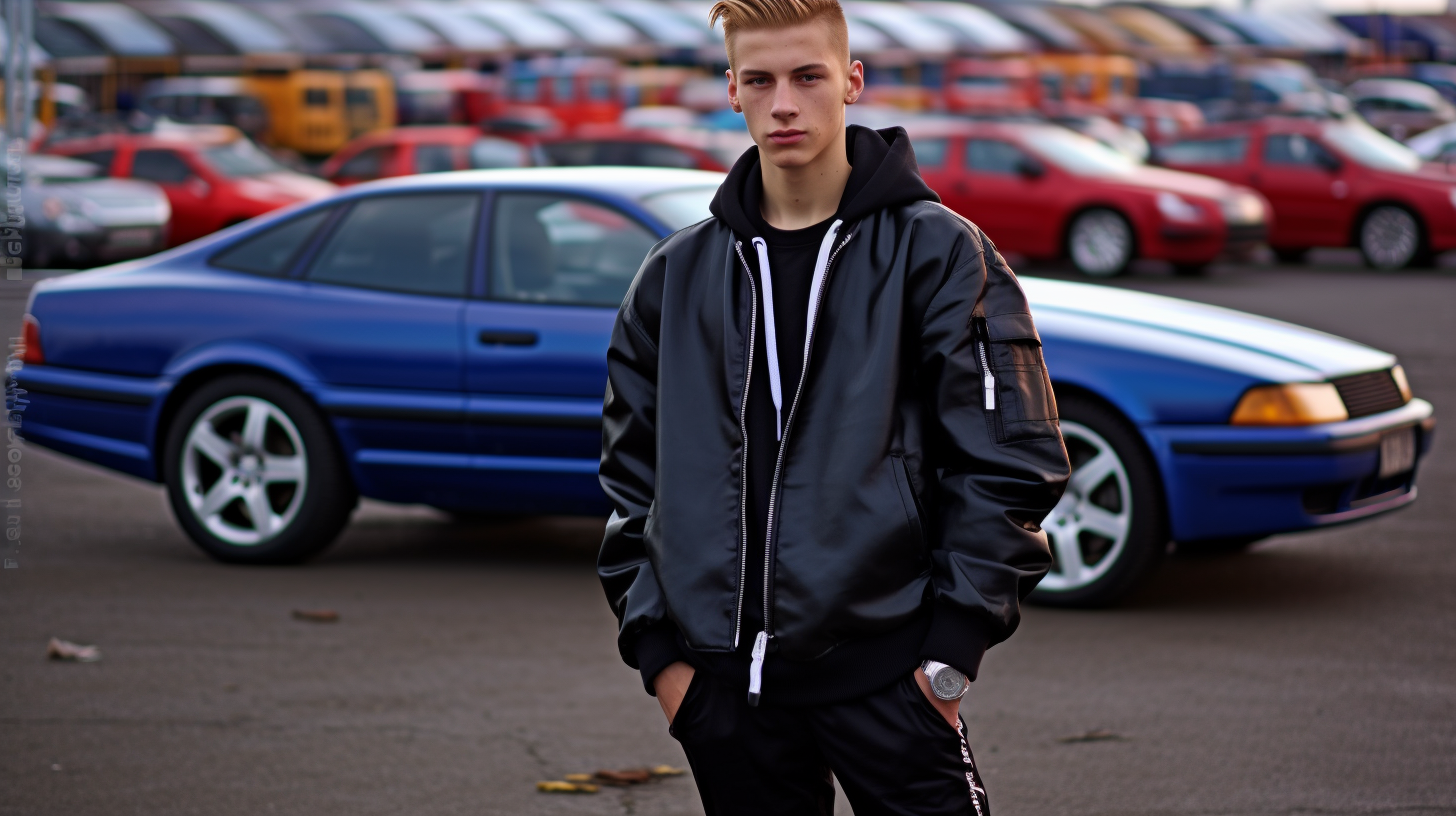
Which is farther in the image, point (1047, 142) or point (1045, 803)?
point (1047, 142)

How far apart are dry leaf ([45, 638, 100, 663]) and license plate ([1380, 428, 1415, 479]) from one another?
401 cm

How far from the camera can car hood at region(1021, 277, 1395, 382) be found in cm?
583

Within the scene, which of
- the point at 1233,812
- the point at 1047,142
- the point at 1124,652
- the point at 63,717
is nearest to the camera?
the point at 1233,812

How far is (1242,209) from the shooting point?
731 inches

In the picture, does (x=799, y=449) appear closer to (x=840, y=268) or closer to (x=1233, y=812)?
(x=840, y=268)

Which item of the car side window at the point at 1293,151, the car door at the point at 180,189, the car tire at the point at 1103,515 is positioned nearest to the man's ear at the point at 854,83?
the car tire at the point at 1103,515

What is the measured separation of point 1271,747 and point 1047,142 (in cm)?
1507

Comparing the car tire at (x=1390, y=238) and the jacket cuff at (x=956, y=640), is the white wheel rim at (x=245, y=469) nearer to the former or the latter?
the jacket cuff at (x=956, y=640)

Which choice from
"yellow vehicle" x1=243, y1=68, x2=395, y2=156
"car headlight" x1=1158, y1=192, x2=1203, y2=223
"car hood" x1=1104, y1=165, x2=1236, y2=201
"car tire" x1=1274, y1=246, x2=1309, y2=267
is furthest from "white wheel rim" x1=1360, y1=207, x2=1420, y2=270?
"yellow vehicle" x1=243, y1=68, x2=395, y2=156

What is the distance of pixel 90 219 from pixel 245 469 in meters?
12.9

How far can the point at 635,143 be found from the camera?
21.2m

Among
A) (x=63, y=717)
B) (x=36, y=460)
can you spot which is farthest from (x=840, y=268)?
(x=36, y=460)

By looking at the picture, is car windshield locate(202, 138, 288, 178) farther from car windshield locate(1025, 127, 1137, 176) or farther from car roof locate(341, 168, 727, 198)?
car roof locate(341, 168, 727, 198)

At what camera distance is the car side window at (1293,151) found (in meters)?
19.8
